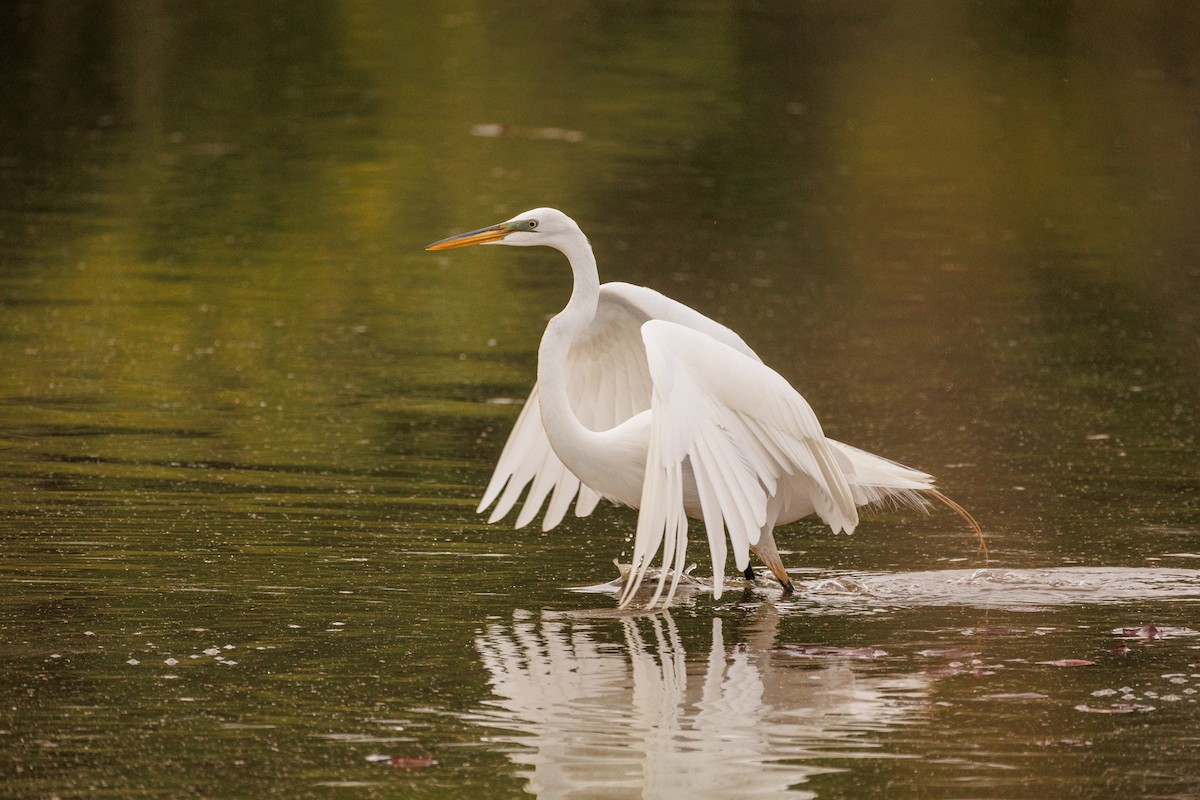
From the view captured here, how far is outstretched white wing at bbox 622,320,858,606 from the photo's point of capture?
6855 mm

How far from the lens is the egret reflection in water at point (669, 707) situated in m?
5.58

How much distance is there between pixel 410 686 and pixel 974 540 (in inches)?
126

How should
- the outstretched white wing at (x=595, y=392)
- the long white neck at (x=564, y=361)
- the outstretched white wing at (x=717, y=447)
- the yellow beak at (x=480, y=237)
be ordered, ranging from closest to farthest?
1. the outstretched white wing at (x=717, y=447)
2. the long white neck at (x=564, y=361)
3. the yellow beak at (x=480, y=237)
4. the outstretched white wing at (x=595, y=392)

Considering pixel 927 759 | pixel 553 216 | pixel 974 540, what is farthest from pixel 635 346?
pixel 927 759

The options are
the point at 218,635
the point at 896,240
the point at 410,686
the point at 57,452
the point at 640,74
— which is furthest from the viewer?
the point at 640,74

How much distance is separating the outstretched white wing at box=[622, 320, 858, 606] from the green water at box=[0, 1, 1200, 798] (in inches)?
16.1

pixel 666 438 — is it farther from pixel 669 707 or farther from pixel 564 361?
pixel 669 707

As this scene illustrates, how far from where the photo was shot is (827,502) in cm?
798

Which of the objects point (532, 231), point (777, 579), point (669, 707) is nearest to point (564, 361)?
point (532, 231)

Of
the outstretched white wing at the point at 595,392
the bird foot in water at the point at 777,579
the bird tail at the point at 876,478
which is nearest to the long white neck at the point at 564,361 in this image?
the outstretched white wing at the point at 595,392

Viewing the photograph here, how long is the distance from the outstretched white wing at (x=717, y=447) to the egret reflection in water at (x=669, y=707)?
0.26 m

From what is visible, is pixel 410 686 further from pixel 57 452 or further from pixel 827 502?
pixel 57 452

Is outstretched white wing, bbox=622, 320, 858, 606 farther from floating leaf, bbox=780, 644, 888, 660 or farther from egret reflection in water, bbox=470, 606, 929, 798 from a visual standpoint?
floating leaf, bbox=780, 644, 888, 660

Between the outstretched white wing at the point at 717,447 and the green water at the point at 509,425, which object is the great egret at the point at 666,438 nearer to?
the outstretched white wing at the point at 717,447
